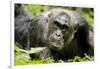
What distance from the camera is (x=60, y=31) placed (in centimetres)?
216

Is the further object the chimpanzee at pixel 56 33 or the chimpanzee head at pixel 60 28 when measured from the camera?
the chimpanzee head at pixel 60 28

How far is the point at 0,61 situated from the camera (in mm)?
1926

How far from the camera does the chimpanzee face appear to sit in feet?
7.00

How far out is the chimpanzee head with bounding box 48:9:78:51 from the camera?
7.00 feet

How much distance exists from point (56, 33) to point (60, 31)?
0.05 metres

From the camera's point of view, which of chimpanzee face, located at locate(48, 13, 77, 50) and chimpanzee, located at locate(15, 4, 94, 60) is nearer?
chimpanzee, located at locate(15, 4, 94, 60)

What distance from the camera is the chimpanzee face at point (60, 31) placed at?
84.0 inches

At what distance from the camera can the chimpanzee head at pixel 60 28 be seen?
7.00ft

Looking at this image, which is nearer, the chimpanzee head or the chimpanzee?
the chimpanzee

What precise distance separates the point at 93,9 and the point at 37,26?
71 centimetres

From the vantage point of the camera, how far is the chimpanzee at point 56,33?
2.03m

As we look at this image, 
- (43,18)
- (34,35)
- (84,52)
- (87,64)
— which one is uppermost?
Result: (43,18)

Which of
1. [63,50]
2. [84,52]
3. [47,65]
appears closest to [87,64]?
[84,52]
